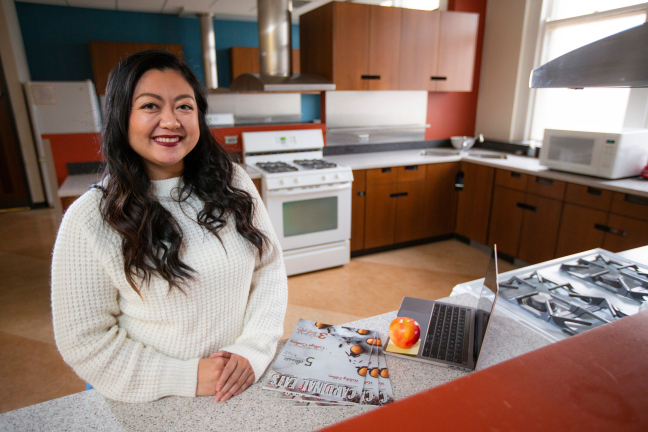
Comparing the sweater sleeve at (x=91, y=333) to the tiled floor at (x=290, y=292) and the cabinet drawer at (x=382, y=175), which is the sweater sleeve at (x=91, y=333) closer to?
the tiled floor at (x=290, y=292)

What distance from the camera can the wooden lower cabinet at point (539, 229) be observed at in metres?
3.03

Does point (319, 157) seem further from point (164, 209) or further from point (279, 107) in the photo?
point (279, 107)

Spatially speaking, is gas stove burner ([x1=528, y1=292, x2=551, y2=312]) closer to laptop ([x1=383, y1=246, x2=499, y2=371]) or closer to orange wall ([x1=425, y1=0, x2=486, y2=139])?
laptop ([x1=383, y1=246, x2=499, y2=371])

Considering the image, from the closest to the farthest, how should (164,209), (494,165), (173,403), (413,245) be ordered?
(173,403) → (164,209) → (494,165) → (413,245)

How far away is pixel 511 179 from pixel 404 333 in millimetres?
2772

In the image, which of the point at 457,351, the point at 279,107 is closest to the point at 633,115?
the point at 457,351

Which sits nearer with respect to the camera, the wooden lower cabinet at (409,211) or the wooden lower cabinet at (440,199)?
the wooden lower cabinet at (409,211)

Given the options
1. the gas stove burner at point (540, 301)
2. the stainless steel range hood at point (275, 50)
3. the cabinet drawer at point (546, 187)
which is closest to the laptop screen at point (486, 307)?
the gas stove burner at point (540, 301)

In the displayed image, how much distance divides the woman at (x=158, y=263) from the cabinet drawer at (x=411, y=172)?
103 inches

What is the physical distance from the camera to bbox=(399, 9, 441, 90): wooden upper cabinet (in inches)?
141

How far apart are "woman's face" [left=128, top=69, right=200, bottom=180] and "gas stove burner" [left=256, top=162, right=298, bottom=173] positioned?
2.05m

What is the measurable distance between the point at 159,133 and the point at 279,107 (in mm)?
6447

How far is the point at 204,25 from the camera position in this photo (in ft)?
20.0

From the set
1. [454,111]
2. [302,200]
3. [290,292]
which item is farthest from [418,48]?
[290,292]
